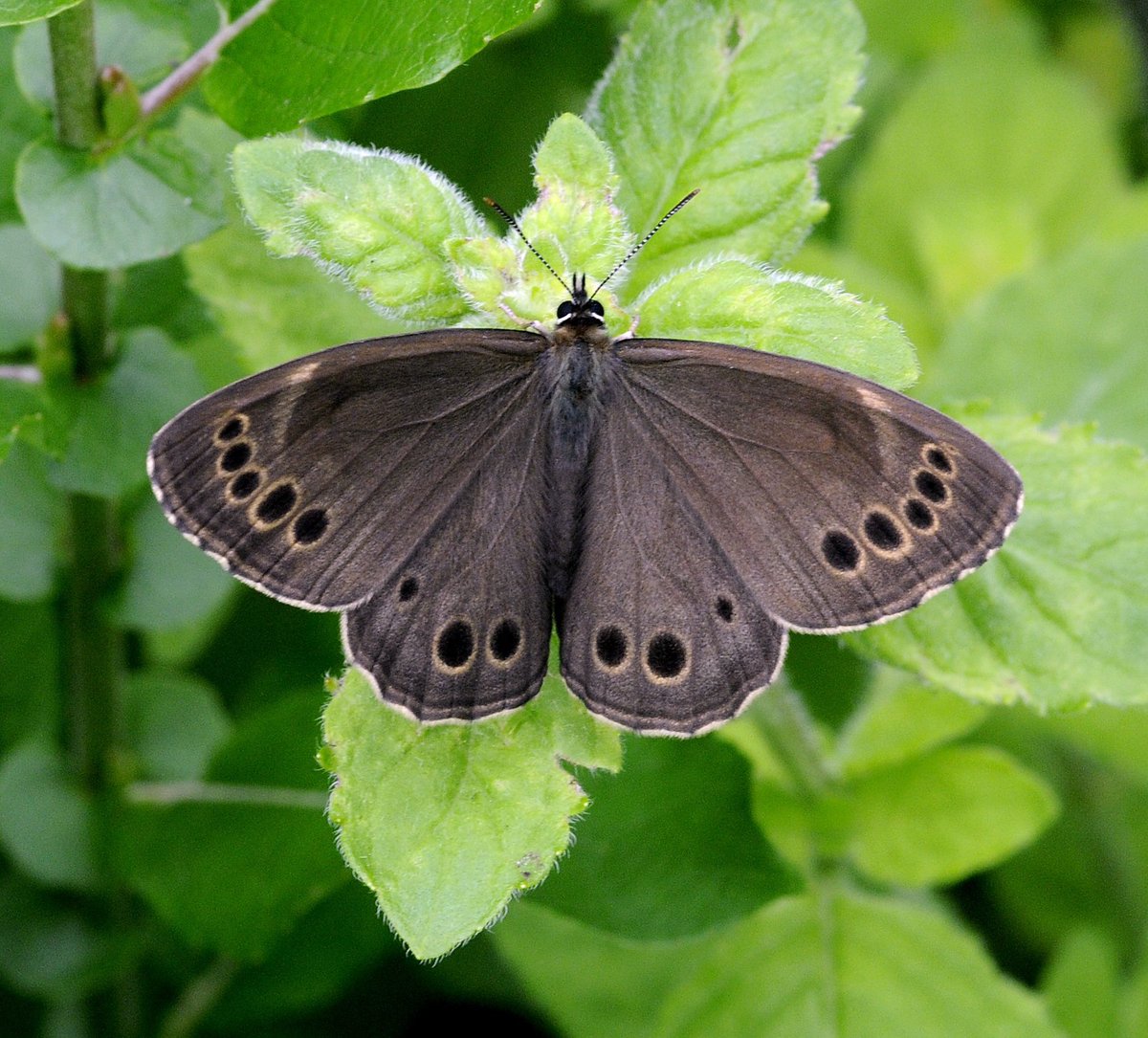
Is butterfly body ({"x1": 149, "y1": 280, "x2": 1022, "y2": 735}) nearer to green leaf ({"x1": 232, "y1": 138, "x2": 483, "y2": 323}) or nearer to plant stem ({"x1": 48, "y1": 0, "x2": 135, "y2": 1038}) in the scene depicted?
green leaf ({"x1": 232, "y1": 138, "x2": 483, "y2": 323})

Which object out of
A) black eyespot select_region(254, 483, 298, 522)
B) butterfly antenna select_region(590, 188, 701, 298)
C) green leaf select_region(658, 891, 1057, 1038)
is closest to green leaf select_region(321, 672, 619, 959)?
black eyespot select_region(254, 483, 298, 522)

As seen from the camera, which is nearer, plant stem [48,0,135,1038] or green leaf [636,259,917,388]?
green leaf [636,259,917,388]

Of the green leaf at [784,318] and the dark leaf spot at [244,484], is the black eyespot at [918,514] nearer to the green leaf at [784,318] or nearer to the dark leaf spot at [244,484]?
the green leaf at [784,318]

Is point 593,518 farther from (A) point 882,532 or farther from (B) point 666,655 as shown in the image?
(A) point 882,532

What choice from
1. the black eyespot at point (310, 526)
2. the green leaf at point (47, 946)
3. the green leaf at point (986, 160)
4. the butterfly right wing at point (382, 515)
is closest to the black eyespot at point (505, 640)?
the butterfly right wing at point (382, 515)

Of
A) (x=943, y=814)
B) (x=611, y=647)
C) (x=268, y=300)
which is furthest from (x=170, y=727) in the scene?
(x=943, y=814)

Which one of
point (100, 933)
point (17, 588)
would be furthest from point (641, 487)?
point (100, 933)

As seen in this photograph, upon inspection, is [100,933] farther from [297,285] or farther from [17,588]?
[297,285]
